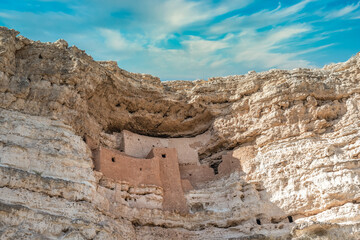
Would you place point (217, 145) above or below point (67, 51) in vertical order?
below

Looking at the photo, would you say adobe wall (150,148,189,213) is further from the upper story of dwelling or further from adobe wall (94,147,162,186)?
the upper story of dwelling

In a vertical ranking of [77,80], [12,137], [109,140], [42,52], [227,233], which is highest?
[42,52]

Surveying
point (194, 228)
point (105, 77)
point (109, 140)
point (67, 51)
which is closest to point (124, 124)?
point (109, 140)

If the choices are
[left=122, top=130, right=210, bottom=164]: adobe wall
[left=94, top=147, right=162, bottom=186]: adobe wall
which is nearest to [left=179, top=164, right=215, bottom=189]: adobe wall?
[left=122, top=130, right=210, bottom=164]: adobe wall

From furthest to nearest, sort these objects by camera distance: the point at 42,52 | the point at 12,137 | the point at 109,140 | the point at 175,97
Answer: the point at 175,97 < the point at 109,140 < the point at 42,52 < the point at 12,137

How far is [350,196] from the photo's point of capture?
56.8ft

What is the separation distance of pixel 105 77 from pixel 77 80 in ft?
4.72

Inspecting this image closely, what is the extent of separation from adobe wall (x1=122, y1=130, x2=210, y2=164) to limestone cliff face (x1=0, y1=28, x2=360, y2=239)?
0.41m

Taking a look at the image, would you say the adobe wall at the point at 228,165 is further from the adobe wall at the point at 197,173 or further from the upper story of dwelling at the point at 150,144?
the upper story of dwelling at the point at 150,144

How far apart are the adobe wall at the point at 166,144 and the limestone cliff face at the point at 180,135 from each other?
41 cm

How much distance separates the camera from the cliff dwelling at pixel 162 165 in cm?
1842

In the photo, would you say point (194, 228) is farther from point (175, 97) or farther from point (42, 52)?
point (42, 52)

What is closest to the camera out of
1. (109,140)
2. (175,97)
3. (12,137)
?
(12,137)

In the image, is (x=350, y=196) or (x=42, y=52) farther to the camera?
(x=42, y=52)
